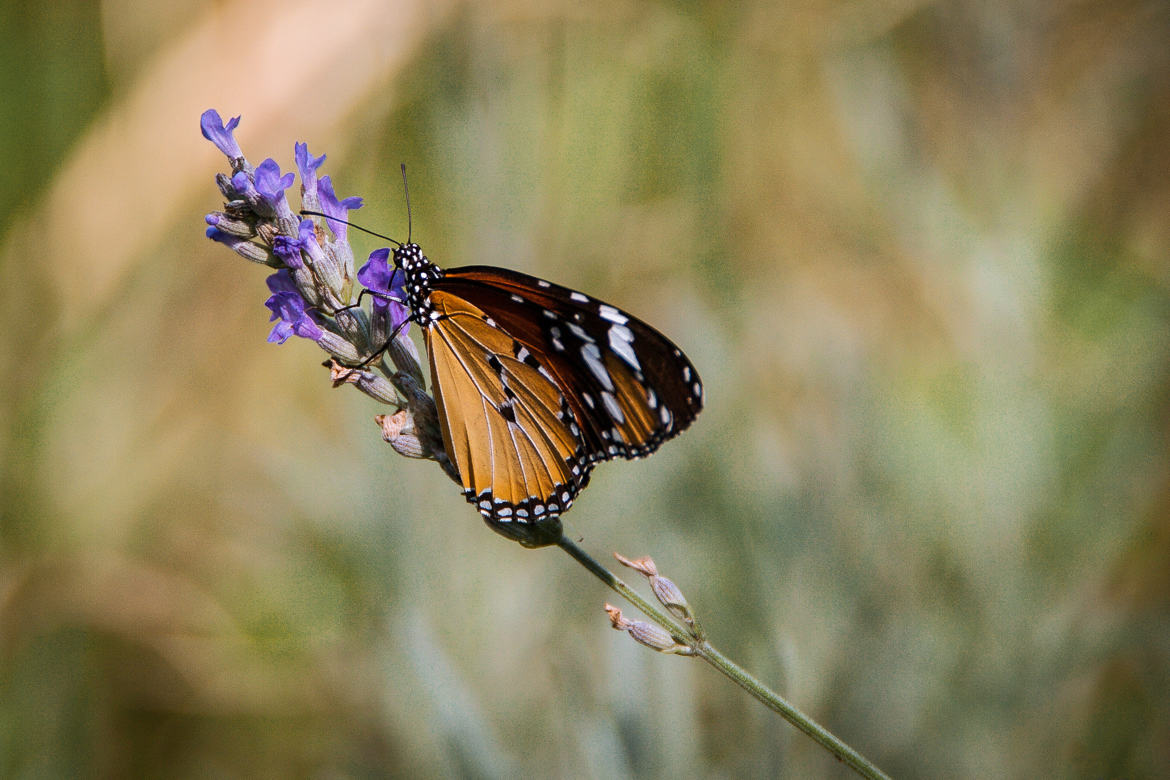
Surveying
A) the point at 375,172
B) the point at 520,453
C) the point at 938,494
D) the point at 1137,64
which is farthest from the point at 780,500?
the point at 375,172

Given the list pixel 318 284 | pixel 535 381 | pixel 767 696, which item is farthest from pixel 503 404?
pixel 767 696

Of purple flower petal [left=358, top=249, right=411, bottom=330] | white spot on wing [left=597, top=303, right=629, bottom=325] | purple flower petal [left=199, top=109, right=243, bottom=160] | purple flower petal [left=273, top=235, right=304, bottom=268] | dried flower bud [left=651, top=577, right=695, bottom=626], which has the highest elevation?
purple flower petal [left=199, top=109, right=243, bottom=160]

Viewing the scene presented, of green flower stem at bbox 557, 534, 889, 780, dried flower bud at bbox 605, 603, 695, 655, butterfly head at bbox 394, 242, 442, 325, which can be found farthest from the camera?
butterfly head at bbox 394, 242, 442, 325

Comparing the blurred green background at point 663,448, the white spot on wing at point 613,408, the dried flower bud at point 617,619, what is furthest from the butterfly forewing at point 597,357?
the blurred green background at point 663,448

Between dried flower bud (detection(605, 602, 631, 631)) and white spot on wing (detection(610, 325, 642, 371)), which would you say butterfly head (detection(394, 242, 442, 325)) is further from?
dried flower bud (detection(605, 602, 631, 631))

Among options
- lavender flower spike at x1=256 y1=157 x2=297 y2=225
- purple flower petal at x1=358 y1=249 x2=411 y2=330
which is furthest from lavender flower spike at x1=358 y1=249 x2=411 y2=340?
lavender flower spike at x1=256 y1=157 x2=297 y2=225

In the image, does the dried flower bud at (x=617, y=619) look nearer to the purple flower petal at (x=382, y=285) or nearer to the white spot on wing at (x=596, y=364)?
the white spot on wing at (x=596, y=364)
